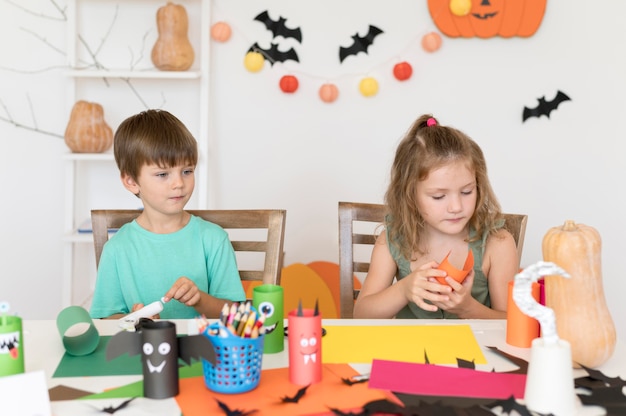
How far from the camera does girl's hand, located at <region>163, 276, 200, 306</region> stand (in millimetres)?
1537

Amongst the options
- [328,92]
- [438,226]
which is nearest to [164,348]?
[438,226]

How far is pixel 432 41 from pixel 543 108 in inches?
20.9

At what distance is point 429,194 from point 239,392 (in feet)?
2.59

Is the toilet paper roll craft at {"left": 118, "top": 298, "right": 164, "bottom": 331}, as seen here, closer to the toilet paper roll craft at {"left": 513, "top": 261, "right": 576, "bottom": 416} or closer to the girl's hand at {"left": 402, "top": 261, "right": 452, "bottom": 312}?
the girl's hand at {"left": 402, "top": 261, "right": 452, "bottom": 312}

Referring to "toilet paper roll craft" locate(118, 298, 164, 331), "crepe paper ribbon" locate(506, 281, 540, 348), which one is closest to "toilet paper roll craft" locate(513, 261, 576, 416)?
"crepe paper ribbon" locate(506, 281, 540, 348)

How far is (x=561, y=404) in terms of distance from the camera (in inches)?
41.1

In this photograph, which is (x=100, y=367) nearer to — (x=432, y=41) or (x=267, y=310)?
(x=267, y=310)

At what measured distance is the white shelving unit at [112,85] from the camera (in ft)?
9.25

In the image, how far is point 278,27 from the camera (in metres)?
2.89

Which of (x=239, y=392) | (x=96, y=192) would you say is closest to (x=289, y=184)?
(x=96, y=192)

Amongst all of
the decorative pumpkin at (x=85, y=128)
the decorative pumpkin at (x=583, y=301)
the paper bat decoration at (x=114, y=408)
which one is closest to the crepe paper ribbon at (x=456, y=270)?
the decorative pumpkin at (x=583, y=301)

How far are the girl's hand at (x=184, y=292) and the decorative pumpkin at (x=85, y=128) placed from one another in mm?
1362

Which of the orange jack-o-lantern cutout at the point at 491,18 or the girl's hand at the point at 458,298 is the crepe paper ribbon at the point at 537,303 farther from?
the orange jack-o-lantern cutout at the point at 491,18

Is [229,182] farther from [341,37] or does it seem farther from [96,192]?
[341,37]
